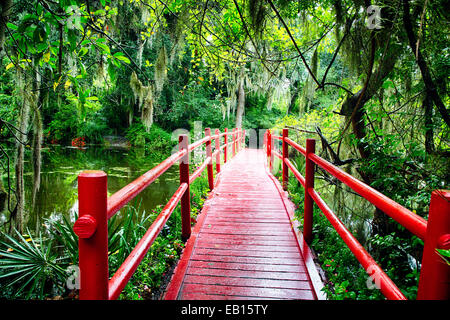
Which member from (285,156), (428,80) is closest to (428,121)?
(428,80)

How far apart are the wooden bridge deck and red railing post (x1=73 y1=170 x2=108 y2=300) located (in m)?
0.93

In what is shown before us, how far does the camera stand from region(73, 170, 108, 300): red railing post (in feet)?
3.38

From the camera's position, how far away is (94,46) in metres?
2.27

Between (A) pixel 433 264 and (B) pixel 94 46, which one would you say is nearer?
(A) pixel 433 264

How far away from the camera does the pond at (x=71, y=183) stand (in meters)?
5.93

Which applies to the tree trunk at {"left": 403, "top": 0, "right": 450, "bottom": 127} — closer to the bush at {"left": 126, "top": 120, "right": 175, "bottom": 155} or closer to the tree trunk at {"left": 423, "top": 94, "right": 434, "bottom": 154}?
the tree trunk at {"left": 423, "top": 94, "right": 434, "bottom": 154}

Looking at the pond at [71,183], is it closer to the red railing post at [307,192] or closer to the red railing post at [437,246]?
the red railing post at [307,192]

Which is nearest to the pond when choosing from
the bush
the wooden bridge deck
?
the wooden bridge deck

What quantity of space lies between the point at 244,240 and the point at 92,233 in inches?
78.1

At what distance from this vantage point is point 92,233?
103 centimetres

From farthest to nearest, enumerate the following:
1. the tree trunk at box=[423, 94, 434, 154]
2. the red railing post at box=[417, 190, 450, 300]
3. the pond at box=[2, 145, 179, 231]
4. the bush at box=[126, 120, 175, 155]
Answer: the bush at box=[126, 120, 175, 155], the pond at box=[2, 145, 179, 231], the tree trunk at box=[423, 94, 434, 154], the red railing post at box=[417, 190, 450, 300]
